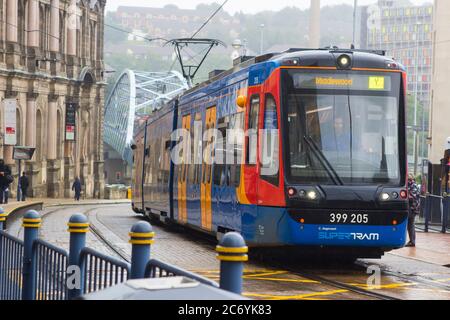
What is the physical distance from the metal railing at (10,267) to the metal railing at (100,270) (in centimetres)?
260

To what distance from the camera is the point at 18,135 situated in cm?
7400

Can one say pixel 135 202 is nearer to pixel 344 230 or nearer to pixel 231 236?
pixel 344 230

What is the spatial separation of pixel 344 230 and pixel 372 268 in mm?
1990

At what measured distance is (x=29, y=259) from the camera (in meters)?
10.8

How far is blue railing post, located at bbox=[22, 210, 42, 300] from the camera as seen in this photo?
1058cm

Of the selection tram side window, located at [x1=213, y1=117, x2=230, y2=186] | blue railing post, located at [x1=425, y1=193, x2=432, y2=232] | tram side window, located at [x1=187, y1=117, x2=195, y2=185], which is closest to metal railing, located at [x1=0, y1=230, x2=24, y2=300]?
tram side window, located at [x1=213, y1=117, x2=230, y2=186]

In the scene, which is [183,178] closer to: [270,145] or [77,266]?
[270,145]

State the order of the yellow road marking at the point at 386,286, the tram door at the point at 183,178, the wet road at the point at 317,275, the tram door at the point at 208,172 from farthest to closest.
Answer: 1. the tram door at the point at 183,178
2. the tram door at the point at 208,172
3. the yellow road marking at the point at 386,286
4. the wet road at the point at 317,275

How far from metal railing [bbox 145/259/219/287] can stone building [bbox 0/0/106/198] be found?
198ft

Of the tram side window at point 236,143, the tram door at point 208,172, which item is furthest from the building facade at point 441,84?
the tram side window at point 236,143

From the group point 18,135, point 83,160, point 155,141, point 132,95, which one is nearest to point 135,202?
point 155,141

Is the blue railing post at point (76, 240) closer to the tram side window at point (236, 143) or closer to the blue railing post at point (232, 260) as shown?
the blue railing post at point (232, 260)

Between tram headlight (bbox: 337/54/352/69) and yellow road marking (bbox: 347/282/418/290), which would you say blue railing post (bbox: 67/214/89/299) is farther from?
tram headlight (bbox: 337/54/352/69)

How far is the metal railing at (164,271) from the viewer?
20.9 ft
